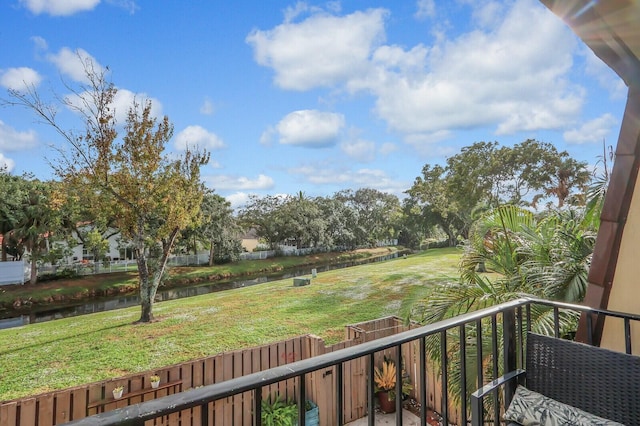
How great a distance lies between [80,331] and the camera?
24.4 ft

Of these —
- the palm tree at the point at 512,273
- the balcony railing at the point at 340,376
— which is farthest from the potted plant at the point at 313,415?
the balcony railing at the point at 340,376

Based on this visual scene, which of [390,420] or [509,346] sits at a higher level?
[509,346]

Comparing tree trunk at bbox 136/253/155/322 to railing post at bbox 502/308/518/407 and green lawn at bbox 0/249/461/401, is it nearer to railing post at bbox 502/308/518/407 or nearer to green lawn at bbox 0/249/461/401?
green lawn at bbox 0/249/461/401

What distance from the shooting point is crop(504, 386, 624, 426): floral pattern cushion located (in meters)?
1.14

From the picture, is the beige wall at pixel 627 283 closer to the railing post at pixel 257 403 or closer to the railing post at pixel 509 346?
the railing post at pixel 509 346

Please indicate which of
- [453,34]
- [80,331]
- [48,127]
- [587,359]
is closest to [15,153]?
[48,127]

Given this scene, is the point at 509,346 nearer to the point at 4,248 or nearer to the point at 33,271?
the point at 33,271

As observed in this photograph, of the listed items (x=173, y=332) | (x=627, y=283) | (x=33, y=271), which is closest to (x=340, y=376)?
(x=627, y=283)

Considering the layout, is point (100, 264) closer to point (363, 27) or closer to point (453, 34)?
point (363, 27)

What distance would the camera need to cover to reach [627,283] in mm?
1690

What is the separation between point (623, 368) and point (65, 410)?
13.7ft

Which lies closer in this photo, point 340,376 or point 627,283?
point 340,376

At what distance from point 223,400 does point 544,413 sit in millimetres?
3177

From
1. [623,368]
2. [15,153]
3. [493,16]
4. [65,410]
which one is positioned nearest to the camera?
[623,368]
